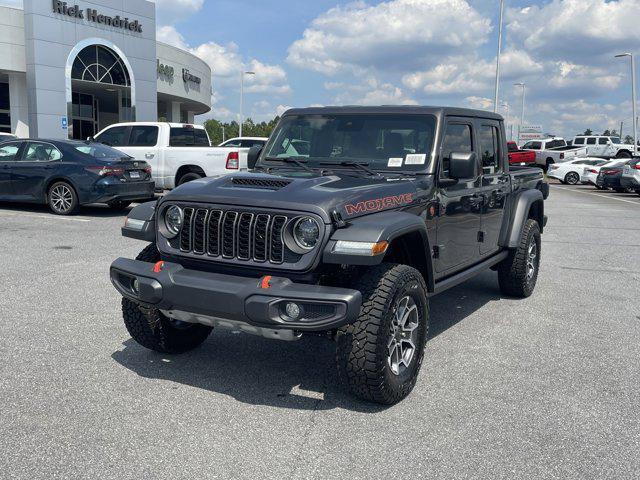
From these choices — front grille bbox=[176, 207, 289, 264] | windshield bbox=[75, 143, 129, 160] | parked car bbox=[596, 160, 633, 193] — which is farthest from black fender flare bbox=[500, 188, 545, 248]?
parked car bbox=[596, 160, 633, 193]

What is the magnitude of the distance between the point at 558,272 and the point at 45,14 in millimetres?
29304

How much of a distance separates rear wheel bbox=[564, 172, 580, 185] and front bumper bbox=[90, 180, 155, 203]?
82.7 ft

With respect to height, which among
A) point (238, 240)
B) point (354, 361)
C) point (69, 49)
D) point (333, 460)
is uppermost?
point (69, 49)

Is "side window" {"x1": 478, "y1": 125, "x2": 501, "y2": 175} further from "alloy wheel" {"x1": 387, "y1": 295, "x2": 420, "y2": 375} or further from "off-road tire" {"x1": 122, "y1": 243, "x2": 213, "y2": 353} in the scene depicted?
"off-road tire" {"x1": 122, "y1": 243, "x2": 213, "y2": 353}

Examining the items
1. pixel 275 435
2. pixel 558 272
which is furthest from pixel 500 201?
pixel 275 435

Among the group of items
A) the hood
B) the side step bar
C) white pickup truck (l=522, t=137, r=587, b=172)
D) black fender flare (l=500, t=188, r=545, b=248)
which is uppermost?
white pickup truck (l=522, t=137, r=587, b=172)

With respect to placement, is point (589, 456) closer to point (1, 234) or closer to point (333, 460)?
point (333, 460)

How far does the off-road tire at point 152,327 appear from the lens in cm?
442

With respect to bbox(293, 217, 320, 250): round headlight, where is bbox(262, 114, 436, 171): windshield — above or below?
above

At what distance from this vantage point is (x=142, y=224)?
169 inches

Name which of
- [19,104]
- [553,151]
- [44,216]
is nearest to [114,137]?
[44,216]

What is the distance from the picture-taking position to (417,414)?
384 centimetres

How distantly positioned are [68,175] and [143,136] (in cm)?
379

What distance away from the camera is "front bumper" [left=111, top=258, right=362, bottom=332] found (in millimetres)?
3482
